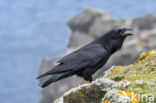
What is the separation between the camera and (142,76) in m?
7.66

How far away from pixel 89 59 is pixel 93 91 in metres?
4.04

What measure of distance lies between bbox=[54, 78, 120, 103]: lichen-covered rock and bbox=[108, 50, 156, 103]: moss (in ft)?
1.18

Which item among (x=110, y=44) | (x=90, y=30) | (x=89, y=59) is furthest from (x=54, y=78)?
(x=90, y=30)

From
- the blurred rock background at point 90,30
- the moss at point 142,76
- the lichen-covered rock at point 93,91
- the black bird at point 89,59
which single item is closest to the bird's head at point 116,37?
the black bird at point 89,59

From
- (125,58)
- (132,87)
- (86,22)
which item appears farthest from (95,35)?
(132,87)

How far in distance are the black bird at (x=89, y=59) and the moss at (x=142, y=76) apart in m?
1.21

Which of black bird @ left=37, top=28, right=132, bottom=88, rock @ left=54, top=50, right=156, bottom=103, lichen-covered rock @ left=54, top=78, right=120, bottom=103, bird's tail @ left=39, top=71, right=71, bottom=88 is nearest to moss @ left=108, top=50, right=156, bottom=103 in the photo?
rock @ left=54, top=50, right=156, bottom=103

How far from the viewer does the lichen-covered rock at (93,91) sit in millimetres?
6469

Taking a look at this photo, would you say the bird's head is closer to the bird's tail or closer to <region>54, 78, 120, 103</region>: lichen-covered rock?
the bird's tail

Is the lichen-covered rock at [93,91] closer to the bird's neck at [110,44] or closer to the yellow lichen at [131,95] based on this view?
the yellow lichen at [131,95]

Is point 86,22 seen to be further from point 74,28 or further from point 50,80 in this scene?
point 50,80

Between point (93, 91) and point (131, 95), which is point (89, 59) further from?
point (131, 95)

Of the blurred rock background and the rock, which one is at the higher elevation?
the blurred rock background

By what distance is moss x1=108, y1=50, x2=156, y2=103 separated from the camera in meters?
6.45
